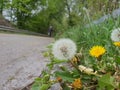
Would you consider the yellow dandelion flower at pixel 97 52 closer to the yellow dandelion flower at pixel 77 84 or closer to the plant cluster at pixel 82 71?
the plant cluster at pixel 82 71

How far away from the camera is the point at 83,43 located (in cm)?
536

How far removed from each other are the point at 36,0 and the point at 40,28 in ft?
13.7

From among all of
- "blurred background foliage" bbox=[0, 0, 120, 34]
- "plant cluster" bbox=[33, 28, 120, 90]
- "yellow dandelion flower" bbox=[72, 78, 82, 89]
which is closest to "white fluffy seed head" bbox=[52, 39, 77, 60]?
"plant cluster" bbox=[33, 28, 120, 90]

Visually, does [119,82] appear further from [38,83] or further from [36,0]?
[36,0]

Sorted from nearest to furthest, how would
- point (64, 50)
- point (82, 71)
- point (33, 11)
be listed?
point (64, 50), point (82, 71), point (33, 11)

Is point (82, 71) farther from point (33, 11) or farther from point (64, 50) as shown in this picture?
point (33, 11)

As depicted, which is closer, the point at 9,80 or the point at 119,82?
the point at 119,82

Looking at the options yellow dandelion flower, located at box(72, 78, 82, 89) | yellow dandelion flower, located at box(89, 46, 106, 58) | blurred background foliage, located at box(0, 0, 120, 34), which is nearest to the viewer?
yellow dandelion flower, located at box(89, 46, 106, 58)

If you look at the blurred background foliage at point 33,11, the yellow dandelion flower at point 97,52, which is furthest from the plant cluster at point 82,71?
the blurred background foliage at point 33,11

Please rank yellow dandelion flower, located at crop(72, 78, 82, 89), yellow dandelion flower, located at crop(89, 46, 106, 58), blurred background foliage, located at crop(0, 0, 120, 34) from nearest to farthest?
yellow dandelion flower, located at crop(89, 46, 106, 58) < yellow dandelion flower, located at crop(72, 78, 82, 89) < blurred background foliage, located at crop(0, 0, 120, 34)

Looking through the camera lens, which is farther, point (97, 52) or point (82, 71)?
point (82, 71)

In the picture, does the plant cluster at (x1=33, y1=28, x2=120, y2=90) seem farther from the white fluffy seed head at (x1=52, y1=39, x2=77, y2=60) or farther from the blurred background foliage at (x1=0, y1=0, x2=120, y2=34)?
the blurred background foliage at (x1=0, y1=0, x2=120, y2=34)

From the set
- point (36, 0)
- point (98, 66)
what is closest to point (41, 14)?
point (36, 0)

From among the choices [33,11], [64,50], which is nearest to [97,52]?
[64,50]
